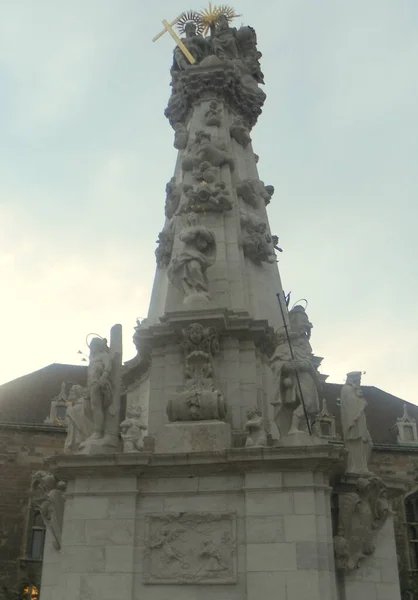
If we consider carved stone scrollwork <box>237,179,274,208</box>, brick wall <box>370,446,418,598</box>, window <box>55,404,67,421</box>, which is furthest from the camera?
brick wall <box>370,446,418,598</box>

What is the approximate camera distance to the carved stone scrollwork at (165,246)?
49.6 ft

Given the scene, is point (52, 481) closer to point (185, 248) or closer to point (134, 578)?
point (134, 578)

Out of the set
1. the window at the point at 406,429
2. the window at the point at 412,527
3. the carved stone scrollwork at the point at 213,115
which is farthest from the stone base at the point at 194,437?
the window at the point at 406,429

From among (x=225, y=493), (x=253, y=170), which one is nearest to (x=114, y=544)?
(x=225, y=493)

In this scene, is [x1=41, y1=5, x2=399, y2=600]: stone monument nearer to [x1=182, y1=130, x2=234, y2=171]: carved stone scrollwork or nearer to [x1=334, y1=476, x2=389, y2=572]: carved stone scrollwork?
[x1=334, y1=476, x2=389, y2=572]: carved stone scrollwork

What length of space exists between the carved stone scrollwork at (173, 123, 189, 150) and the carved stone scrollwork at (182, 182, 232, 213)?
2.47 m

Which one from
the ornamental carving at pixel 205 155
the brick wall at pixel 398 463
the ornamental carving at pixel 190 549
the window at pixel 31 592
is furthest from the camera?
the brick wall at pixel 398 463

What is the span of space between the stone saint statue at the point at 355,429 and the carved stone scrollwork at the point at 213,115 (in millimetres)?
7701

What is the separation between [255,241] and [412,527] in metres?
22.5

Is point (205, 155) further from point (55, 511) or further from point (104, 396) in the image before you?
point (55, 511)

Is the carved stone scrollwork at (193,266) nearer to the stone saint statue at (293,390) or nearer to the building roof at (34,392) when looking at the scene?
the stone saint statue at (293,390)

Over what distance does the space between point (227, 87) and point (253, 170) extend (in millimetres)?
2335

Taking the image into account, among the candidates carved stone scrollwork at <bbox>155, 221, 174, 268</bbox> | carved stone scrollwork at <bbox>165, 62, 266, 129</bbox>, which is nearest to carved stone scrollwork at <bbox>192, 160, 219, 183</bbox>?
carved stone scrollwork at <bbox>155, 221, 174, 268</bbox>

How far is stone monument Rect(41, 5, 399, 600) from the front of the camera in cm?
1009
